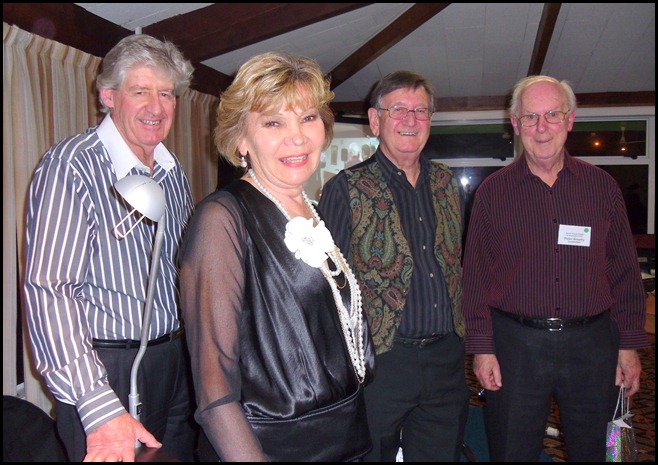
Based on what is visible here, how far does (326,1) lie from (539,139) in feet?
6.23

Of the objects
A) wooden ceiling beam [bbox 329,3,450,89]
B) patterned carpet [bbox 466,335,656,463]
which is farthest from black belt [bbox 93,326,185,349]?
wooden ceiling beam [bbox 329,3,450,89]

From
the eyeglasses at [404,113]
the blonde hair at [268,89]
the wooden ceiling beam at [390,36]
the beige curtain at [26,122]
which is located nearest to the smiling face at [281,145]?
the blonde hair at [268,89]

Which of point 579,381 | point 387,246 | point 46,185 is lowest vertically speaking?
point 579,381

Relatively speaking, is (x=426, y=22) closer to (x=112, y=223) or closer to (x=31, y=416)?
(x=112, y=223)

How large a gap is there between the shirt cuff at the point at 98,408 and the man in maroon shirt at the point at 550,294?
1355 millimetres

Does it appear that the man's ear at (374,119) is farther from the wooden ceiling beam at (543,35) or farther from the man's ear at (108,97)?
the wooden ceiling beam at (543,35)

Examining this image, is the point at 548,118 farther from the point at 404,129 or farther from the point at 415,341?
the point at 415,341

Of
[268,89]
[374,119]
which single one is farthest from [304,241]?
[374,119]

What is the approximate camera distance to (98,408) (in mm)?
1235

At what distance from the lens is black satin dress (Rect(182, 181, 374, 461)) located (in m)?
1.04

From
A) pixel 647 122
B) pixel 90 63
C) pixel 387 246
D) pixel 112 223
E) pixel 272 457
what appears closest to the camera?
pixel 272 457

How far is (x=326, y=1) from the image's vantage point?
339 cm

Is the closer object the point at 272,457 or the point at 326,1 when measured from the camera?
the point at 272,457

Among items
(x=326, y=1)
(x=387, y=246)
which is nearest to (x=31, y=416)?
(x=387, y=246)
